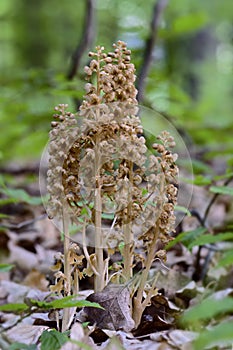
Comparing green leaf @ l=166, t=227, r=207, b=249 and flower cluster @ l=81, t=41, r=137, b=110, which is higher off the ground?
flower cluster @ l=81, t=41, r=137, b=110

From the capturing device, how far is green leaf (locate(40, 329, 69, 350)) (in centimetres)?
136

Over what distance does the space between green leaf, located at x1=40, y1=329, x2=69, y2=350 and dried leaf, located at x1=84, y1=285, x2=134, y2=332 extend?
8.0 inches

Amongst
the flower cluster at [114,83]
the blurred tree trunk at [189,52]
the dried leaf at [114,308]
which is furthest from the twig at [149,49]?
the blurred tree trunk at [189,52]

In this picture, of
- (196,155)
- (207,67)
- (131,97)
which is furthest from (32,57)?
(131,97)

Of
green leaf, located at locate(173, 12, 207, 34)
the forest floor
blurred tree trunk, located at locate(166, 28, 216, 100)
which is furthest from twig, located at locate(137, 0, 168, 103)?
blurred tree trunk, located at locate(166, 28, 216, 100)

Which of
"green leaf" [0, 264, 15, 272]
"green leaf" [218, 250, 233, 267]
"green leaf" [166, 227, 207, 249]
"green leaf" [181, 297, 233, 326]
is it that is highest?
"green leaf" [218, 250, 233, 267]

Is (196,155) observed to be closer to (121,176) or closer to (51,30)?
(121,176)

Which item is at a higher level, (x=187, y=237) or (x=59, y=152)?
(x=59, y=152)

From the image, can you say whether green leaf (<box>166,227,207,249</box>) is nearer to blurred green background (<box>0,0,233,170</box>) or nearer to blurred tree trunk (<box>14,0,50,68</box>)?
blurred green background (<box>0,0,233,170</box>)

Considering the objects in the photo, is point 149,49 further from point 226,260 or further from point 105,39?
point 105,39

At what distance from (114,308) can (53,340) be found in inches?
10.0

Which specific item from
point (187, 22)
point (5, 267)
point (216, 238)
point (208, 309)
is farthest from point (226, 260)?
point (187, 22)

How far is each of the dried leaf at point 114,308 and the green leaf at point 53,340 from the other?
0.66 feet

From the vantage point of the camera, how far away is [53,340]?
1383 millimetres
